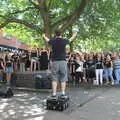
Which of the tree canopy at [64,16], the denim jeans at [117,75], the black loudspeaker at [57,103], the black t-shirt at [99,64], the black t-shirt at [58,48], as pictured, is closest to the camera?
the black loudspeaker at [57,103]

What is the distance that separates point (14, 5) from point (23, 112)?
1758 centimetres

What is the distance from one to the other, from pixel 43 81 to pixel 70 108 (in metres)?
5.04

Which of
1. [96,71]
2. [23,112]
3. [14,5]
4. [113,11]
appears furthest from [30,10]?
[23,112]

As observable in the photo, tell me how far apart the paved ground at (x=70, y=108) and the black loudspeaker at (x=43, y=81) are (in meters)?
1.24

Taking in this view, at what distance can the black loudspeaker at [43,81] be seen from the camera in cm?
1633

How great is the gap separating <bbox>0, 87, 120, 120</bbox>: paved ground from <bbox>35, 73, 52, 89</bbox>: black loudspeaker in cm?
124

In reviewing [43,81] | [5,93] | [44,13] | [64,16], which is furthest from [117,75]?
[5,93]

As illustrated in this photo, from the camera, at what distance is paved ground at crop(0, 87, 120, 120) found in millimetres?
10203

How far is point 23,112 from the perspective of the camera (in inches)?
422

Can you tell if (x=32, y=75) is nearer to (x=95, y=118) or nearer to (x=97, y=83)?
(x=97, y=83)

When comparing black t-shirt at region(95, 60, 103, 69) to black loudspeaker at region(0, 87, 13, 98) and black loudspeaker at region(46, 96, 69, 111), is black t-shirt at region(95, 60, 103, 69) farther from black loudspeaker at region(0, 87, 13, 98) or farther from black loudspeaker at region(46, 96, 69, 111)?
black loudspeaker at region(46, 96, 69, 111)

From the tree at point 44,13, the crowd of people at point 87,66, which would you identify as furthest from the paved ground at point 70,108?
the tree at point 44,13

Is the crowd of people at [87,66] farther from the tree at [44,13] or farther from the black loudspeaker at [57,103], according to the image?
the black loudspeaker at [57,103]

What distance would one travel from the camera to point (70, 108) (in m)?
11.5
